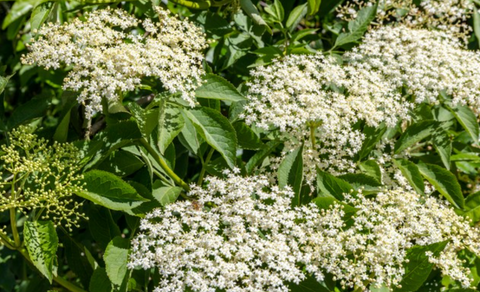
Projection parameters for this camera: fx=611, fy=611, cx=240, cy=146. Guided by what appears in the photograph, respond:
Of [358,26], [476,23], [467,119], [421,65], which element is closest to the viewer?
[421,65]

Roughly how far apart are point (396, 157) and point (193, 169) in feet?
4.35

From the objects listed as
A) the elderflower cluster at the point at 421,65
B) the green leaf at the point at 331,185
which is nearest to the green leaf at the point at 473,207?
the elderflower cluster at the point at 421,65

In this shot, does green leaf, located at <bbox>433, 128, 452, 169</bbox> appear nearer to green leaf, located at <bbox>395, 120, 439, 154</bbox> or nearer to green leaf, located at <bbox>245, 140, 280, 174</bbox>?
green leaf, located at <bbox>395, 120, 439, 154</bbox>

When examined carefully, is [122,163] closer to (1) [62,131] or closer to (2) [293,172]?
(1) [62,131]

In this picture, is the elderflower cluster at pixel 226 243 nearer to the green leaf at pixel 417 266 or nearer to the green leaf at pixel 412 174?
the green leaf at pixel 417 266

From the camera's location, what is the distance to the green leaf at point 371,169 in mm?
2705

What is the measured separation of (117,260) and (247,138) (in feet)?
2.49

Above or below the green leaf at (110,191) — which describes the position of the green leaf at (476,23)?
above

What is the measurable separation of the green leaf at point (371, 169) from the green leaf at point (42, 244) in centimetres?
135

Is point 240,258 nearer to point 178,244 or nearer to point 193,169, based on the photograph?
point 178,244

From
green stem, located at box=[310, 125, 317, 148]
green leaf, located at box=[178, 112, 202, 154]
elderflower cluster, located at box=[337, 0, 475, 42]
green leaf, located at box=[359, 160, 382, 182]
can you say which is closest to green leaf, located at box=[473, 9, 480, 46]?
elderflower cluster, located at box=[337, 0, 475, 42]

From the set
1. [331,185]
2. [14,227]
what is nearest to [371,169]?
[331,185]

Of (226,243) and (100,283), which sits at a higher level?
(226,243)

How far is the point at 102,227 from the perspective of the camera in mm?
2682
